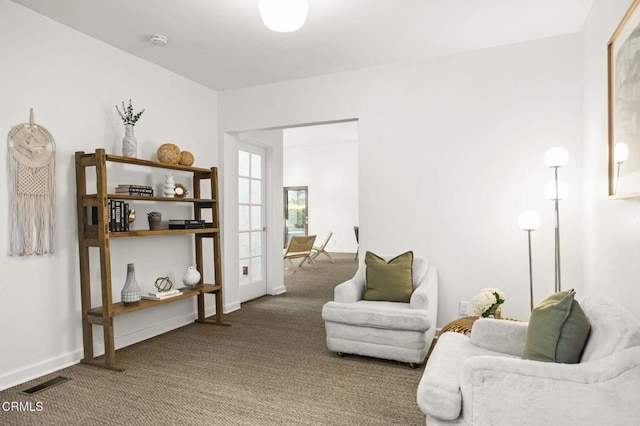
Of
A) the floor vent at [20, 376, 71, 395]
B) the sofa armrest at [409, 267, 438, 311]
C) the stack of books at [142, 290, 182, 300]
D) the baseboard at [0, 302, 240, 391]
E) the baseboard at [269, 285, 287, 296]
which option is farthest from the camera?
the baseboard at [269, 285, 287, 296]

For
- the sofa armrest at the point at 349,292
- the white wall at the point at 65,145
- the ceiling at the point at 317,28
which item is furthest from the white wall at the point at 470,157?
the white wall at the point at 65,145

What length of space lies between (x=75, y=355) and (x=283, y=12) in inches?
119

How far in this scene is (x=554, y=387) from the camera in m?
1.56

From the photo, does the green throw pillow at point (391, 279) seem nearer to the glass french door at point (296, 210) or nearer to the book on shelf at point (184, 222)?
the book on shelf at point (184, 222)

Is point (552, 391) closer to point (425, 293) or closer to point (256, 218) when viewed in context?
point (425, 293)

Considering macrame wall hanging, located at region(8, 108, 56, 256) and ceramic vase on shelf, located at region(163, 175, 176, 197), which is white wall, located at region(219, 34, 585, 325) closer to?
ceramic vase on shelf, located at region(163, 175, 176, 197)

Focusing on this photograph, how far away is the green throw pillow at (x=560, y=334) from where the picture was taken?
1757mm

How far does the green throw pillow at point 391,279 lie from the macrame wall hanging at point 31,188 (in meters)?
2.56

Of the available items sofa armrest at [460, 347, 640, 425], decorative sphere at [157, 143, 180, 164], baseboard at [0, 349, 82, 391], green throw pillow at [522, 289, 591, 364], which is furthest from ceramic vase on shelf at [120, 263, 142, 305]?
green throw pillow at [522, 289, 591, 364]

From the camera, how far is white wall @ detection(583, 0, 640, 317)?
77.8 inches

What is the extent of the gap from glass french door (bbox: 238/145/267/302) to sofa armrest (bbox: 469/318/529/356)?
145 inches

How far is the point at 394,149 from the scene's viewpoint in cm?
417

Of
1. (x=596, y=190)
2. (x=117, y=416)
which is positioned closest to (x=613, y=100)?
(x=596, y=190)

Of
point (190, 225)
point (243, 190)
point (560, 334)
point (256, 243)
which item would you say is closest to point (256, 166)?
point (243, 190)
